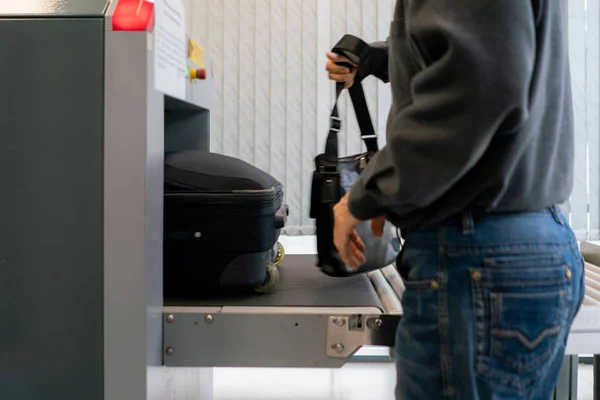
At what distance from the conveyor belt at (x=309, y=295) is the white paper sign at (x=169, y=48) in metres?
0.39

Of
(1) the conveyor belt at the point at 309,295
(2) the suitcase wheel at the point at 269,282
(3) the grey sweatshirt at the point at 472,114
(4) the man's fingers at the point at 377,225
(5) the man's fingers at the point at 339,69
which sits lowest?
(1) the conveyor belt at the point at 309,295

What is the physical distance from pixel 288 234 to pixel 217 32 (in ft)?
3.01

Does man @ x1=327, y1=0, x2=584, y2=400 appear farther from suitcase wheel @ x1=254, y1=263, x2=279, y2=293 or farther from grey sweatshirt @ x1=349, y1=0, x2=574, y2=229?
suitcase wheel @ x1=254, y1=263, x2=279, y2=293

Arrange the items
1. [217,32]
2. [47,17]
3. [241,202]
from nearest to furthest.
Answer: [47,17] → [241,202] → [217,32]

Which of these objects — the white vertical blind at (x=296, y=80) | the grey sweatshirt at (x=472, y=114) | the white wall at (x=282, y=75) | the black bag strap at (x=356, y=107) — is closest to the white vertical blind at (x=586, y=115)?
the white vertical blind at (x=296, y=80)

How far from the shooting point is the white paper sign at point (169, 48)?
902mm

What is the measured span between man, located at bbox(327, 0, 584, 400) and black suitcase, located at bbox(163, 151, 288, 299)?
365mm

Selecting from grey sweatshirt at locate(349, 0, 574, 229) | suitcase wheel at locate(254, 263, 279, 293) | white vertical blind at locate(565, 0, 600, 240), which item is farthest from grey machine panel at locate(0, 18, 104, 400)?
white vertical blind at locate(565, 0, 600, 240)

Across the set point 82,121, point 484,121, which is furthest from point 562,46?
point 82,121

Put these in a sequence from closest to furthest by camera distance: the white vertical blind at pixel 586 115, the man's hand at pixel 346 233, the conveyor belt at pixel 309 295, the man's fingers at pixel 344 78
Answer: the man's hand at pixel 346 233
the conveyor belt at pixel 309 295
the man's fingers at pixel 344 78
the white vertical blind at pixel 586 115

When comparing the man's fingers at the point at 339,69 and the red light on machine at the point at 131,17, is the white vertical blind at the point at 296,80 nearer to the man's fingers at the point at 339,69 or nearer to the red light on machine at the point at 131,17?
the man's fingers at the point at 339,69

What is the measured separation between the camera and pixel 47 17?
2.80ft

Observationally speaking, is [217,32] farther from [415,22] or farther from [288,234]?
[415,22]

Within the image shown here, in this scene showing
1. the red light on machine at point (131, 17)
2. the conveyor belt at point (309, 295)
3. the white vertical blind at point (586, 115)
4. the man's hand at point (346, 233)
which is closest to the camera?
the man's hand at point (346, 233)
